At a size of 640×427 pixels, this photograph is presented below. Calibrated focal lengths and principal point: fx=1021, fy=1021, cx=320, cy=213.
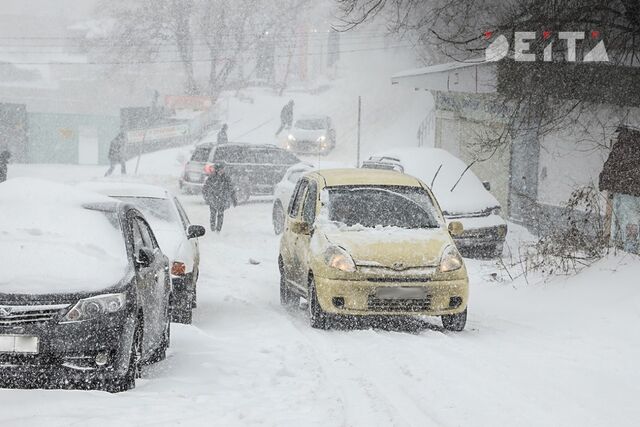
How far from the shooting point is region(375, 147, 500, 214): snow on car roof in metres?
19.5

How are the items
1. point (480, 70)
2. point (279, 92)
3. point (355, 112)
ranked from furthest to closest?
point (279, 92) < point (355, 112) < point (480, 70)

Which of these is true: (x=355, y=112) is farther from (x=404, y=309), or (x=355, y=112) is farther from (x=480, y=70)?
(x=404, y=309)

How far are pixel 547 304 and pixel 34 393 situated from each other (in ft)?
25.9

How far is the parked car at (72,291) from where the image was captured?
6820mm

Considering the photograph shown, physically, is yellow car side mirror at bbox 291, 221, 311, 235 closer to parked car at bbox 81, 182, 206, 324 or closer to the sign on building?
parked car at bbox 81, 182, 206, 324

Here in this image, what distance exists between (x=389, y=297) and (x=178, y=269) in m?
2.37

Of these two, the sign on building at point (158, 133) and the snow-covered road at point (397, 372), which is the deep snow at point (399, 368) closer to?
the snow-covered road at point (397, 372)

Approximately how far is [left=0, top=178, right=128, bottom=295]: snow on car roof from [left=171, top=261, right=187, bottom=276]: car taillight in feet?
8.79

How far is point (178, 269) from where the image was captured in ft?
36.7

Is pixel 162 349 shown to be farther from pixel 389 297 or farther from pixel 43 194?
pixel 389 297

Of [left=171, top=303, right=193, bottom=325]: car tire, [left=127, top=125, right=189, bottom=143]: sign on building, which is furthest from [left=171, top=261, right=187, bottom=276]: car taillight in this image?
[left=127, top=125, right=189, bottom=143]: sign on building

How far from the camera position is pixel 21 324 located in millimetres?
6805

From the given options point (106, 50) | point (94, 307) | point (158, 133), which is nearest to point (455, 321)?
point (94, 307)

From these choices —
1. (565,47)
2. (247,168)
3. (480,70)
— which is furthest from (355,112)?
(565,47)
